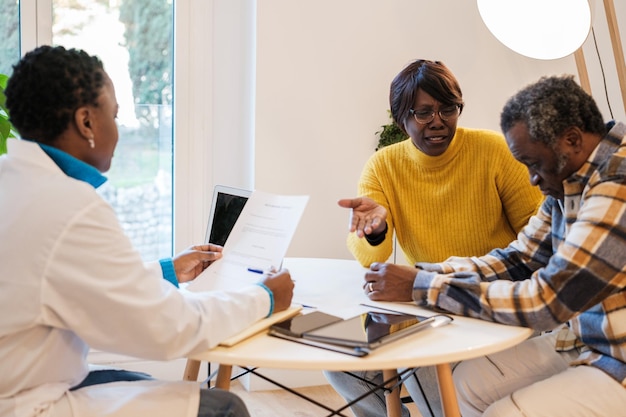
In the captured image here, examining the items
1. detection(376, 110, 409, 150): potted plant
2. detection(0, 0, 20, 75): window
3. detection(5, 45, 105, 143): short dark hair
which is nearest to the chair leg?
detection(5, 45, 105, 143): short dark hair

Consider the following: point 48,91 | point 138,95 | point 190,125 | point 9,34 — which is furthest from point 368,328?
point 9,34

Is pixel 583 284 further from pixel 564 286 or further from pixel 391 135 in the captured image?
pixel 391 135

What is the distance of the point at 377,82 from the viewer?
3.16 metres

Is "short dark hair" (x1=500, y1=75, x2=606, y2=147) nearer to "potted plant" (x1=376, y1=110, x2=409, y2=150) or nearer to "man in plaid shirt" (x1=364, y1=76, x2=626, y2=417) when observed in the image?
"man in plaid shirt" (x1=364, y1=76, x2=626, y2=417)

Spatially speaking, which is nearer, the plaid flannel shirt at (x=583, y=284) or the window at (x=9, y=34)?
the plaid flannel shirt at (x=583, y=284)

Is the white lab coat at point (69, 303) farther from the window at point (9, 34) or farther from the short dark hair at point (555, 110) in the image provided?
the window at point (9, 34)

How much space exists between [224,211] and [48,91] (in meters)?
0.66

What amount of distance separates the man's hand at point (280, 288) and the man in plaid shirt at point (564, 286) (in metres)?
0.28

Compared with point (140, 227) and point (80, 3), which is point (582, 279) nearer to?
point (140, 227)

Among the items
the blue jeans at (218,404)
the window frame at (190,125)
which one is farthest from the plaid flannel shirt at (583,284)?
the window frame at (190,125)

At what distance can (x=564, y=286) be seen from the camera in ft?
4.65

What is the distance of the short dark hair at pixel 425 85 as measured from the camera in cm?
212

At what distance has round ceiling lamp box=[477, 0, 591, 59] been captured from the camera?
8.30 ft

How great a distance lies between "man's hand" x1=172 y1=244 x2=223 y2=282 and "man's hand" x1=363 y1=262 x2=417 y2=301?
41 cm
